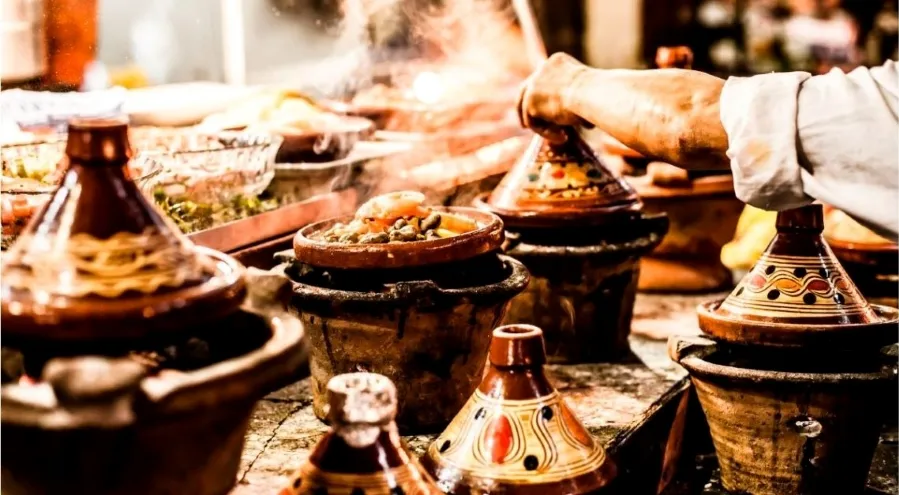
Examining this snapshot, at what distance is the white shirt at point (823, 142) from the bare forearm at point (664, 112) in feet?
0.61

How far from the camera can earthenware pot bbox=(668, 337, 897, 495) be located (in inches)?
98.4

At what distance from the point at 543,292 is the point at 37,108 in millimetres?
1987

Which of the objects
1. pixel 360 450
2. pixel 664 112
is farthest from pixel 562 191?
pixel 360 450

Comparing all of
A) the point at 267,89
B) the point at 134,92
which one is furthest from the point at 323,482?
the point at 134,92

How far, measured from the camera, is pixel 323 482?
1672 mm

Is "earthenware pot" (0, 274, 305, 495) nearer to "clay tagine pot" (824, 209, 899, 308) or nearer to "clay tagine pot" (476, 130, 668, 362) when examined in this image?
"clay tagine pot" (476, 130, 668, 362)

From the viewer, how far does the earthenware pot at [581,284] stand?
320cm

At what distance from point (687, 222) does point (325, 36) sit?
4575 mm

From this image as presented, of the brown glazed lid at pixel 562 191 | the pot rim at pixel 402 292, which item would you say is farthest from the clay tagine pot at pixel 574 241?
the pot rim at pixel 402 292

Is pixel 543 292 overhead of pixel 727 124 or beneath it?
beneath

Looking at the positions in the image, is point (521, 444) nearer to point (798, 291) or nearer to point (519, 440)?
point (519, 440)

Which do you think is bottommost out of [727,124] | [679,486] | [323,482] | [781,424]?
[679,486]

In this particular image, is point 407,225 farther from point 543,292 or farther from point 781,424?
point 781,424

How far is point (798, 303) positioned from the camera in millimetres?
2521
